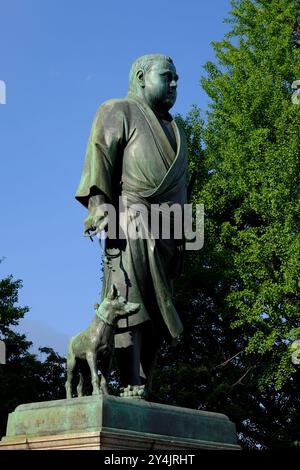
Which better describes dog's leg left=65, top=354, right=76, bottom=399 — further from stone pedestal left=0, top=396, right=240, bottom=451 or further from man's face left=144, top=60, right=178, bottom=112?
man's face left=144, top=60, right=178, bottom=112

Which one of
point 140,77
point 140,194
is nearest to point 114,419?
point 140,194

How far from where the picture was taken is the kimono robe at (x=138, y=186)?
7.78m

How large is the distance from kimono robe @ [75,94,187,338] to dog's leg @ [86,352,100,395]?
501mm

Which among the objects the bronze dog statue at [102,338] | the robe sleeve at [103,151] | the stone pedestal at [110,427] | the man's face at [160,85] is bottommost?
the stone pedestal at [110,427]

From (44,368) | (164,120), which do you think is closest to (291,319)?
(44,368)

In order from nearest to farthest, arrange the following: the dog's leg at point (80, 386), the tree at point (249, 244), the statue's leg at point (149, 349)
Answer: the dog's leg at point (80, 386)
the statue's leg at point (149, 349)
the tree at point (249, 244)

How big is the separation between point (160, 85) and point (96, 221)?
1741mm

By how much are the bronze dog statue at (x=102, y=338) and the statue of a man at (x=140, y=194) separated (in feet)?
0.94

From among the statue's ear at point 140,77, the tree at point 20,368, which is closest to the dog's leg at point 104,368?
the statue's ear at point 140,77

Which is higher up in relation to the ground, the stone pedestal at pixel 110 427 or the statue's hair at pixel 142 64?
the statue's hair at pixel 142 64

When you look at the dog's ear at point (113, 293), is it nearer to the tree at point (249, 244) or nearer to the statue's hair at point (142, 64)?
the statue's hair at point (142, 64)

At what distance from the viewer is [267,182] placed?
20812mm

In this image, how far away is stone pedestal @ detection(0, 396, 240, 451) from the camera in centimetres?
632

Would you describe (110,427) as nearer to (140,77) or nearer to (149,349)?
(149,349)
